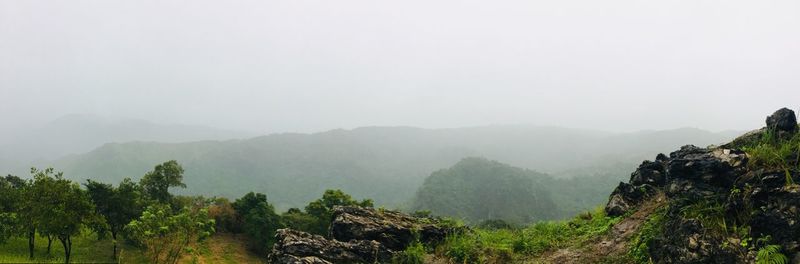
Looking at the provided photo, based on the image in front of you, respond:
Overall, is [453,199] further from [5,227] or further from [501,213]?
[5,227]

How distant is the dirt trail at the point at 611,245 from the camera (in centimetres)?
1292

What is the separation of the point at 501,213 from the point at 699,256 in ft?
470

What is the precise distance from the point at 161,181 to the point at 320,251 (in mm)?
52566

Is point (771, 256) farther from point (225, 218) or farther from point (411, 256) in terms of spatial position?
point (225, 218)

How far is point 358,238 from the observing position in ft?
50.8

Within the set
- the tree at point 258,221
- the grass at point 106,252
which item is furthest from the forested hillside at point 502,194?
the grass at point 106,252

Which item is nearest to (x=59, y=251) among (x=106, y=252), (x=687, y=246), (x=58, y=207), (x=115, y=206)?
(x=106, y=252)

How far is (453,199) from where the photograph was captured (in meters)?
154

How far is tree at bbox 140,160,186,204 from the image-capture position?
5612 centimetres

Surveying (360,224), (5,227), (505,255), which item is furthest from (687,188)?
(5,227)

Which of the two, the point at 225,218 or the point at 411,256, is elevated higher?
the point at 411,256

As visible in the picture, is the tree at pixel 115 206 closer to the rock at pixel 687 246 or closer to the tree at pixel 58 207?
the tree at pixel 58 207

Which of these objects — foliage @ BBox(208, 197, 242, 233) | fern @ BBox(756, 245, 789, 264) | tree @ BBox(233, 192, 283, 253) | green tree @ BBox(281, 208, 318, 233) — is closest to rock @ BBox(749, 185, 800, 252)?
fern @ BBox(756, 245, 789, 264)

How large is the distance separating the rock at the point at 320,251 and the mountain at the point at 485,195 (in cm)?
12314
